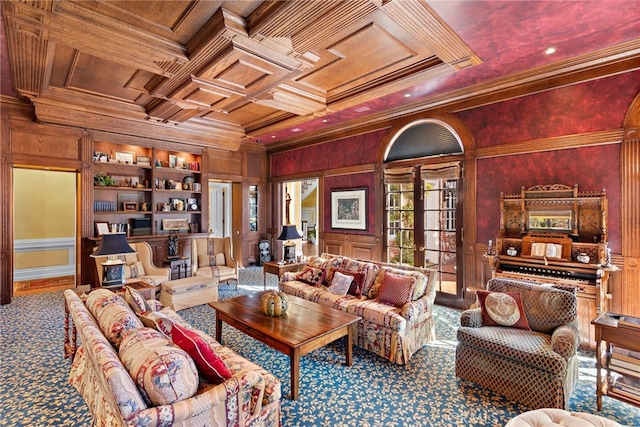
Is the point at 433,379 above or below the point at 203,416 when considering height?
below

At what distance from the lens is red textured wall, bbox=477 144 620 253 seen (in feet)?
11.5

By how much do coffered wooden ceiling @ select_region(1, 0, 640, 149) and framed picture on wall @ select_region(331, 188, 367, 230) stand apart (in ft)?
5.26

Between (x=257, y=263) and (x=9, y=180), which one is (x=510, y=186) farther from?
(x=9, y=180)

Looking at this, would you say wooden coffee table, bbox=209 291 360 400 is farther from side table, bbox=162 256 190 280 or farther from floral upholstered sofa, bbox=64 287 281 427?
side table, bbox=162 256 190 280

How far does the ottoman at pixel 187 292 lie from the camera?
14.9ft

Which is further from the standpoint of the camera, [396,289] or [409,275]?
[409,275]

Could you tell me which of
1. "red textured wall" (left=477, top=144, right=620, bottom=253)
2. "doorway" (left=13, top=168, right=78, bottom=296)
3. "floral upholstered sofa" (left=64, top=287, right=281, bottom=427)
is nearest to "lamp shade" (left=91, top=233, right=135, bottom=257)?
"floral upholstered sofa" (left=64, top=287, right=281, bottom=427)

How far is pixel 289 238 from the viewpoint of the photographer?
17.8 ft

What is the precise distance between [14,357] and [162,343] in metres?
2.81

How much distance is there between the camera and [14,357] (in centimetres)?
321

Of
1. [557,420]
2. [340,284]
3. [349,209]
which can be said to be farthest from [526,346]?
[349,209]

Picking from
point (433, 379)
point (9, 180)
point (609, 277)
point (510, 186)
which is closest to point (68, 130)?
point (9, 180)

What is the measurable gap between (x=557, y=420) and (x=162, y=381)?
210 centimetres

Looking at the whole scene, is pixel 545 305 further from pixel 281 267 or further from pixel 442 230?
pixel 281 267
